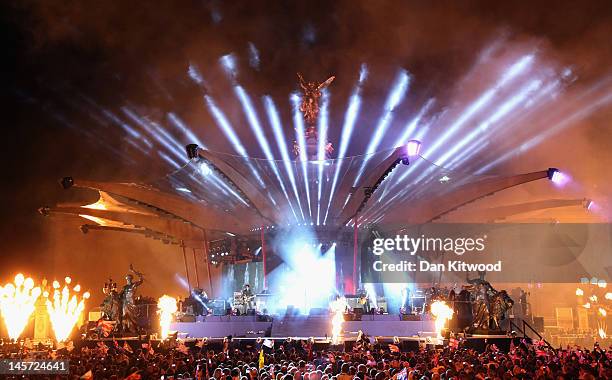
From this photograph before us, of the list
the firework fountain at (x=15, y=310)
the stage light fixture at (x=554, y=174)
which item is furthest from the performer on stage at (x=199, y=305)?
the stage light fixture at (x=554, y=174)

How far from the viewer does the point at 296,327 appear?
27578mm

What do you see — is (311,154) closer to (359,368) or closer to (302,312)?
(302,312)

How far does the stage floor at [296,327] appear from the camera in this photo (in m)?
26.3

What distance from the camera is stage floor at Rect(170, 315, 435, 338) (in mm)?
26344

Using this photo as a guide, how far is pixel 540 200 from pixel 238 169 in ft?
72.5

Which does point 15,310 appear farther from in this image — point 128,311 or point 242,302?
point 242,302

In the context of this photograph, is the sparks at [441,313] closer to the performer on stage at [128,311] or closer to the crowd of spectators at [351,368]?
the crowd of spectators at [351,368]

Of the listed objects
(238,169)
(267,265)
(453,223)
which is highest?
(238,169)

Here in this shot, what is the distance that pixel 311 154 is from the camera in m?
48.4

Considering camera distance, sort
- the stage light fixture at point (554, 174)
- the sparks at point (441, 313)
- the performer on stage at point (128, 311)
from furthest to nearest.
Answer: the stage light fixture at point (554, 174) → the performer on stage at point (128, 311) → the sparks at point (441, 313)

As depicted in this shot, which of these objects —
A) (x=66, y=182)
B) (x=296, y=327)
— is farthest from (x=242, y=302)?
(x=66, y=182)

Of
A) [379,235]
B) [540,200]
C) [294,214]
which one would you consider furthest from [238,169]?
[540,200]

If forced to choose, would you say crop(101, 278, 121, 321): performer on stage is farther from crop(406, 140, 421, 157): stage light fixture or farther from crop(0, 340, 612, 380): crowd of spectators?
crop(406, 140, 421, 157): stage light fixture

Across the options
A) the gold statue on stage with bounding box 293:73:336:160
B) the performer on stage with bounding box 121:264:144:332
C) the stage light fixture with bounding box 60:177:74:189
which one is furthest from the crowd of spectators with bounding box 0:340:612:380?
the gold statue on stage with bounding box 293:73:336:160
